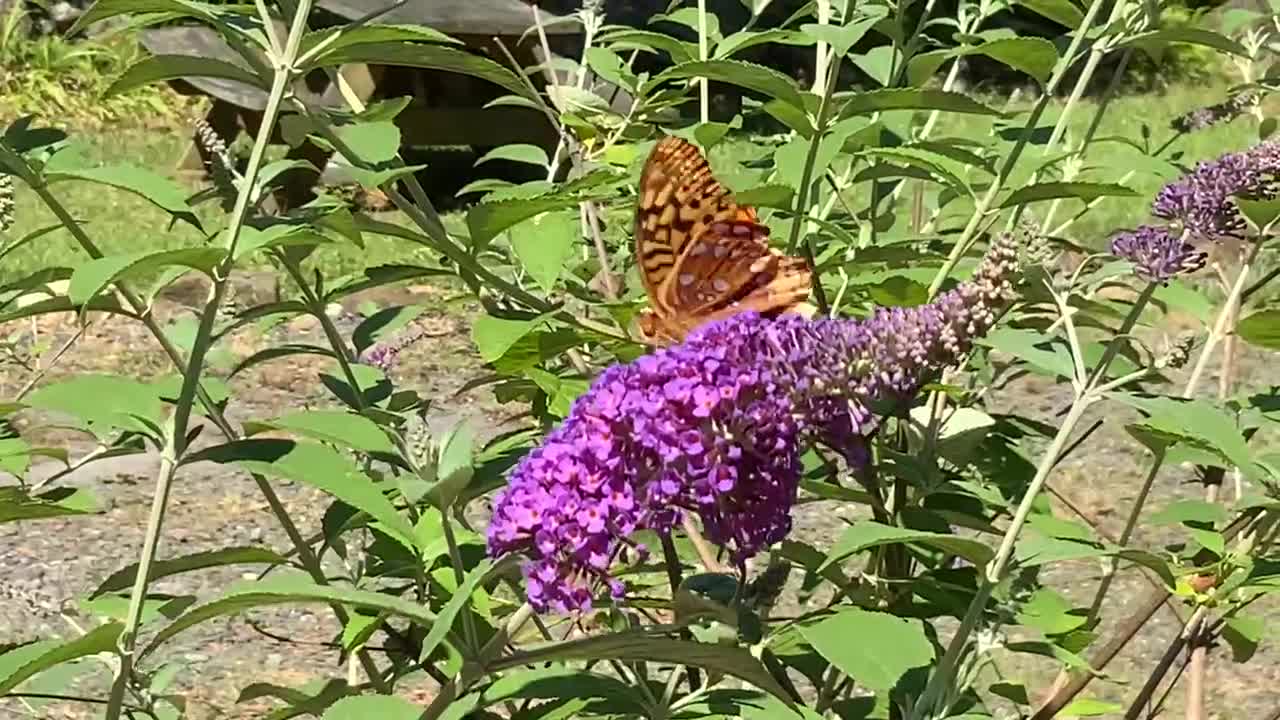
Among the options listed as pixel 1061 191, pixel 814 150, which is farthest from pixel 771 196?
pixel 1061 191

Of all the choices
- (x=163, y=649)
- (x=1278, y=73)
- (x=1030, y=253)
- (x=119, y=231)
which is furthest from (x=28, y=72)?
(x=1030, y=253)

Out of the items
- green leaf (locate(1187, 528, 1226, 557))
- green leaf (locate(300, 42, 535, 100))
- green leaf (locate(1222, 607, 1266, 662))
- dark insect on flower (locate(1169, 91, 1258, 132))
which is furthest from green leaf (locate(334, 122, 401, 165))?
dark insect on flower (locate(1169, 91, 1258, 132))

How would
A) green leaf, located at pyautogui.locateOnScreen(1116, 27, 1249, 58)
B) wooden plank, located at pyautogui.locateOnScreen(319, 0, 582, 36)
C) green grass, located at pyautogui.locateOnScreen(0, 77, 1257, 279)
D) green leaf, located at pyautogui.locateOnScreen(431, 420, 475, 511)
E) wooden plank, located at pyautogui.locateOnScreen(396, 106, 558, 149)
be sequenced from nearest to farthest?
green leaf, located at pyautogui.locateOnScreen(431, 420, 475, 511), green leaf, located at pyautogui.locateOnScreen(1116, 27, 1249, 58), green grass, located at pyautogui.locateOnScreen(0, 77, 1257, 279), wooden plank, located at pyautogui.locateOnScreen(319, 0, 582, 36), wooden plank, located at pyautogui.locateOnScreen(396, 106, 558, 149)

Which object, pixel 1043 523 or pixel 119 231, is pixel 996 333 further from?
pixel 119 231

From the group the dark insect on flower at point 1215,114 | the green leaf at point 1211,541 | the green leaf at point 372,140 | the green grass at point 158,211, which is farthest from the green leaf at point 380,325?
the green grass at point 158,211

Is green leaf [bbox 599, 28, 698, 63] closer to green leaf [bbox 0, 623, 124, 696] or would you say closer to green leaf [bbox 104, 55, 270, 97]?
green leaf [bbox 104, 55, 270, 97]
